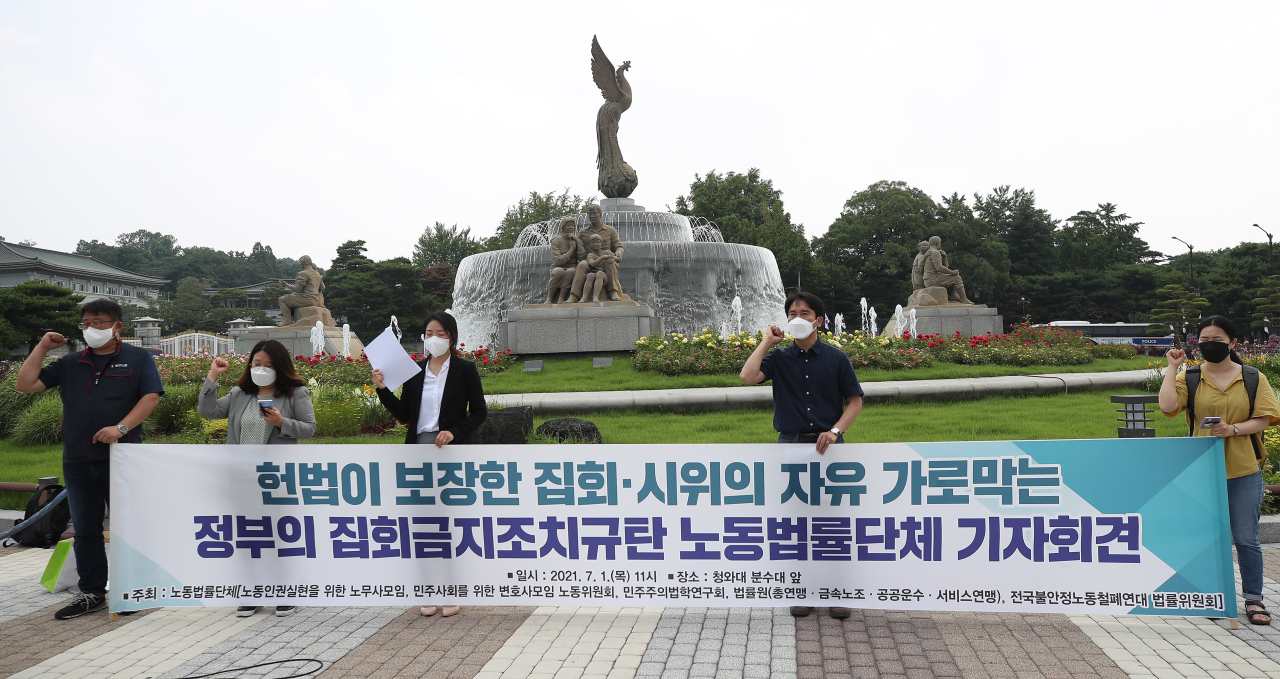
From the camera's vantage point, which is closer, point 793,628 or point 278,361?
point 793,628

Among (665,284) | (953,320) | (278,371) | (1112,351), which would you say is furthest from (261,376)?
(953,320)

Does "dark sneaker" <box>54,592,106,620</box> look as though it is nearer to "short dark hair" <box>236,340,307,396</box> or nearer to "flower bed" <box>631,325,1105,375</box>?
"short dark hair" <box>236,340,307,396</box>

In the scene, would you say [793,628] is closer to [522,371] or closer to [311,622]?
[311,622]

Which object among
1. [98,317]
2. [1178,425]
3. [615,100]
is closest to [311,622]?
[98,317]

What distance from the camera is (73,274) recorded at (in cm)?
Answer: 6769

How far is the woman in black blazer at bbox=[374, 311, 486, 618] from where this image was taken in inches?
175

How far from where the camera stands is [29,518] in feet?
20.8

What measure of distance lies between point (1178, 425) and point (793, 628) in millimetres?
7487

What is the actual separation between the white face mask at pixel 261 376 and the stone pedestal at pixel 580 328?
450 inches

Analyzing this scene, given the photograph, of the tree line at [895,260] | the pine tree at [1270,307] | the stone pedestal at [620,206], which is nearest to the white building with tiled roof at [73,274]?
the tree line at [895,260]

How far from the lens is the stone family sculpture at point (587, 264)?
651 inches

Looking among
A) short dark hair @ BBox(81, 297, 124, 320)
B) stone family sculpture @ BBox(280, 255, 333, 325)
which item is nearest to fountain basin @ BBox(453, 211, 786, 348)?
stone family sculpture @ BBox(280, 255, 333, 325)

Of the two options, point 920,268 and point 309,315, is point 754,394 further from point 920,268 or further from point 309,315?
point 309,315

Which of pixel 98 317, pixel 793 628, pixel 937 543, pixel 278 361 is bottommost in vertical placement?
pixel 793 628
